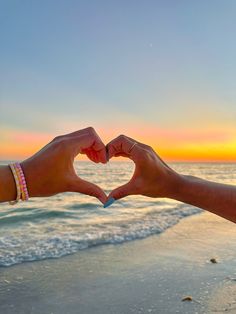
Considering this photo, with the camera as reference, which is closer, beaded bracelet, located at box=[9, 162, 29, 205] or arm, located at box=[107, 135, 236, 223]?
beaded bracelet, located at box=[9, 162, 29, 205]

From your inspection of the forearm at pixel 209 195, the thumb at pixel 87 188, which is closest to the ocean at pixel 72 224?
the thumb at pixel 87 188

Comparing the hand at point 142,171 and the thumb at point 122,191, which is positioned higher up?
the hand at point 142,171

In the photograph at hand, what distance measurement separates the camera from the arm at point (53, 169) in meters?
2.06

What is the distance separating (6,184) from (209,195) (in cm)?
111

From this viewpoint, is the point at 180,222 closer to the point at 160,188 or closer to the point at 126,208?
the point at 126,208

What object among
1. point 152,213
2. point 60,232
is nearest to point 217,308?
point 60,232

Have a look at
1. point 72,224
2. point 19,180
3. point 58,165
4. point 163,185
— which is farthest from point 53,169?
point 72,224

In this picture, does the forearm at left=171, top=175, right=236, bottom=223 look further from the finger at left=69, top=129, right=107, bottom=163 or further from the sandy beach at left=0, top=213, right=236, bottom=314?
the sandy beach at left=0, top=213, right=236, bottom=314

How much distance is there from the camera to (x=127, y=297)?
520 centimetres

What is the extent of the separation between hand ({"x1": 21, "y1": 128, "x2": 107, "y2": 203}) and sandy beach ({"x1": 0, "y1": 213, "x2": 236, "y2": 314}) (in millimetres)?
3081

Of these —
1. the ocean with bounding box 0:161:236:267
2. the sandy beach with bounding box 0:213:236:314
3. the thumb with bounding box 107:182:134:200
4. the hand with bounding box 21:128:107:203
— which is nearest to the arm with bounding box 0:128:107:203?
the hand with bounding box 21:128:107:203

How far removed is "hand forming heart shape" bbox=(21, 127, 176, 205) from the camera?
2.08m

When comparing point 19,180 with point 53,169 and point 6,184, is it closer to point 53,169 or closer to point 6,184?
point 6,184

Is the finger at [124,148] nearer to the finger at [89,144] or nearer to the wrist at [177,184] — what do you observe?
the finger at [89,144]
